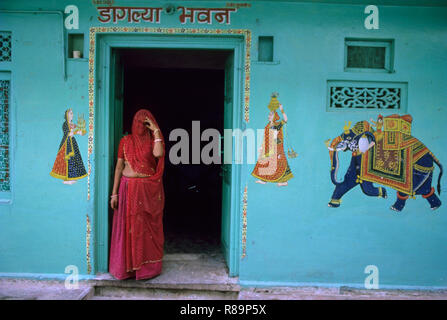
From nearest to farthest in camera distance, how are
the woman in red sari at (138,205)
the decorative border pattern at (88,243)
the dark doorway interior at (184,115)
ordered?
1. the woman in red sari at (138,205)
2. the decorative border pattern at (88,243)
3. the dark doorway interior at (184,115)

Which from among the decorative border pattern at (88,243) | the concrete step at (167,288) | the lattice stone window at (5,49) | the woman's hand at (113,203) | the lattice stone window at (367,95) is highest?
the lattice stone window at (5,49)

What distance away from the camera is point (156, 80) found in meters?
7.48

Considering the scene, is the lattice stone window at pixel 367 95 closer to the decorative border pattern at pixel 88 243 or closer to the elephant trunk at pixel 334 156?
the elephant trunk at pixel 334 156

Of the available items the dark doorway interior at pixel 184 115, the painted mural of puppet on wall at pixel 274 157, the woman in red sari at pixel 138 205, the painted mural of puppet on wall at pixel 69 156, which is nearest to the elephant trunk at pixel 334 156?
the painted mural of puppet on wall at pixel 274 157

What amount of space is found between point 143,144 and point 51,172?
3.31ft

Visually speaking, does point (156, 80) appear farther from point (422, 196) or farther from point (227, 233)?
point (422, 196)

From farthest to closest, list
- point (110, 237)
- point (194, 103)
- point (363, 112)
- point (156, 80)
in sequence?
point (194, 103), point (156, 80), point (110, 237), point (363, 112)

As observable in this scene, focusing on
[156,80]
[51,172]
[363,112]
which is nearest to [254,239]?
[363,112]

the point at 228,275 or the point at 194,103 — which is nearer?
the point at 228,275

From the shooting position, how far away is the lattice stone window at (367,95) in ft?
11.4

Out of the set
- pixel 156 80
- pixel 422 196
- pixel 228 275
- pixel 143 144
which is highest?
pixel 156 80

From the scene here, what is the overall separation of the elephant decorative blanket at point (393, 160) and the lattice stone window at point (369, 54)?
728 millimetres

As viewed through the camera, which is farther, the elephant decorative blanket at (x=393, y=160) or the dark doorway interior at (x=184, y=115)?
the dark doorway interior at (x=184, y=115)

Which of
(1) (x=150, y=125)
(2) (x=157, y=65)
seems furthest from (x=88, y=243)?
(2) (x=157, y=65)
